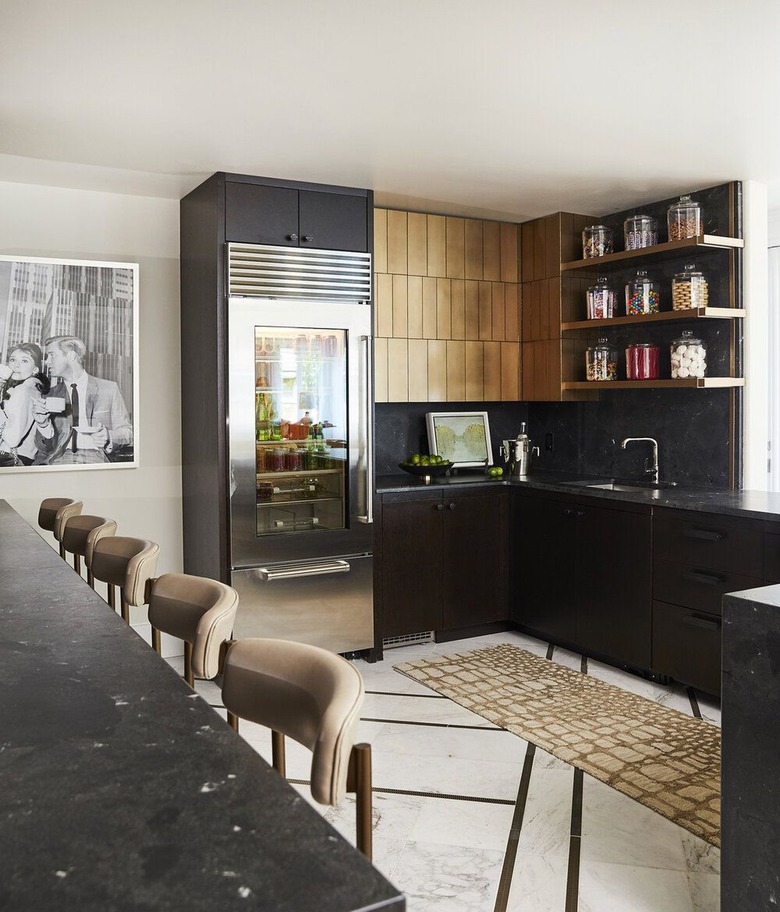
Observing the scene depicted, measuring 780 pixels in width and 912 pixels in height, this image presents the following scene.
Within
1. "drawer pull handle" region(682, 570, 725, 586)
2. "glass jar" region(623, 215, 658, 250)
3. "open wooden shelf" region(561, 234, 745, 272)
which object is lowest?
"drawer pull handle" region(682, 570, 725, 586)

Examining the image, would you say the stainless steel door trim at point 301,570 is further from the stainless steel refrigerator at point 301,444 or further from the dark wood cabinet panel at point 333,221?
the dark wood cabinet panel at point 333,221

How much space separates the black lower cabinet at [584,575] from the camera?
425cm

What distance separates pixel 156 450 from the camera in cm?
479

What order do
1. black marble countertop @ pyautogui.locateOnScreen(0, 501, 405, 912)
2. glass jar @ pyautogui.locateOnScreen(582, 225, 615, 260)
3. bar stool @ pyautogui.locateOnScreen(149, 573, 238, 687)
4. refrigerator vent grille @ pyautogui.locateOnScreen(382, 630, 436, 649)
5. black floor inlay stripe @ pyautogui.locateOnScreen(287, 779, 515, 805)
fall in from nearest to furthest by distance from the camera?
black marble countertop @ pyautogui.locateOnScreen(0, 501, 405, 912), bar stool @ pyautogui.locateOnScreen(149, 573, 238, 687), black floor inlay stripe @ pyautogui.locateOnScreen(287, 779, 515, 805), refrigerator vent grille @ pyautogui.locateOnScreen(382, 630, 436, 649), glass jar @ pyautogui.locateOnScreen(582, 225, 615, 260)

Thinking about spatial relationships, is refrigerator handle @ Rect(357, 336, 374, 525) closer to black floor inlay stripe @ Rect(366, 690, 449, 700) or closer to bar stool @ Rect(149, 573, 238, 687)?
black floor inlay stripe @ Rect(366, 690, 449, 700)

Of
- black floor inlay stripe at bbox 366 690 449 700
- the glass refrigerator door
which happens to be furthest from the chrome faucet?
black floor inlay stripe at bbox 366 690 449 700

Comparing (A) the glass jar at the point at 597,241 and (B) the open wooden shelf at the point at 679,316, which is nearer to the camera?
(B) the open wooden shelf at the point at 679,316

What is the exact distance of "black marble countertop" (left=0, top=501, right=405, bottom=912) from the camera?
766 millimetres

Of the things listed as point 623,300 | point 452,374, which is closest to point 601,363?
point 623,300

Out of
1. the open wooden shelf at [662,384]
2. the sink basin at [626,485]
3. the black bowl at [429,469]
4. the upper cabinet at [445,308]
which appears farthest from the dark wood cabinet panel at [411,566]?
the open wooden shelf at [662,384]

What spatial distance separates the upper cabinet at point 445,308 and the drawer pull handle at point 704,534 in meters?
1.77

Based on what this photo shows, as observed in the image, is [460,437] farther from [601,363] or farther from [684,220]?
[684,220]

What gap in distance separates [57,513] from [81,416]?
81cm

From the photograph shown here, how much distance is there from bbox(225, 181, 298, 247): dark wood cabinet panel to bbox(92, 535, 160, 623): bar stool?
82.0 inches
